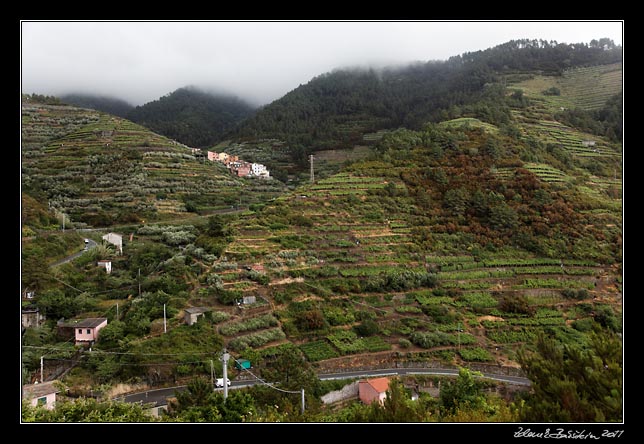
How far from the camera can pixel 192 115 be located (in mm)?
97438

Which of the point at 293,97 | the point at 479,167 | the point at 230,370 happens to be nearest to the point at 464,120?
Result: the point at 479,167

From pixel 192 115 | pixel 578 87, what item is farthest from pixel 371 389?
pixel 192 115

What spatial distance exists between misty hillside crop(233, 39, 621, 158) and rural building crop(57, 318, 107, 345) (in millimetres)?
42877

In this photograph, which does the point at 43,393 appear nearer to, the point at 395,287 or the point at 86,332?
the point at 86,332

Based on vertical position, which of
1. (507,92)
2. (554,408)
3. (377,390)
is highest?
(507,92)

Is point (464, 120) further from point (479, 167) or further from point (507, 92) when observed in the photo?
Answer: point (507, 92)

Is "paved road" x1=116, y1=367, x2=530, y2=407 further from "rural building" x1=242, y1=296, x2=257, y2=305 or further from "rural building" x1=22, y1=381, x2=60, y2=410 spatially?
"rural building" x1=242, y1=296, x2=257, y2=305

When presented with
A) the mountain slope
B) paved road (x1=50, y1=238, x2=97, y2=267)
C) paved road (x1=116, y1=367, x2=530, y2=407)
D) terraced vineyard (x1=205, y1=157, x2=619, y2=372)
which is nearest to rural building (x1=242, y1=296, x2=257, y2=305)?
terraced vineyard (x1=205, y1=157, x2=619, y2=372)

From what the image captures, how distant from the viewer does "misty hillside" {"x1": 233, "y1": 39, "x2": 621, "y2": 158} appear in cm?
6353

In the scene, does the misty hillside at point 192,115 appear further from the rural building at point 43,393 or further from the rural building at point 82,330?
the rural building at point 43,393

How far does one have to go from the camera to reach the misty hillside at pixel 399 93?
6353cm

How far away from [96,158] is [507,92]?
2088 inches

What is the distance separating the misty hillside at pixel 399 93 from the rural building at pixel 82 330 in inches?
1688

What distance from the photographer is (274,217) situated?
25.8m
